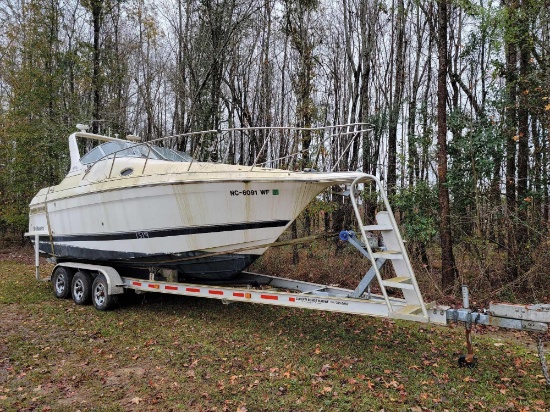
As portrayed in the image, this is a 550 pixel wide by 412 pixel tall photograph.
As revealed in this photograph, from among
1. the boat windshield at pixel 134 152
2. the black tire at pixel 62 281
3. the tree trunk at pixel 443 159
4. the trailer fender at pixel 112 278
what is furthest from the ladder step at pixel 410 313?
the black tire at pixel 62 281

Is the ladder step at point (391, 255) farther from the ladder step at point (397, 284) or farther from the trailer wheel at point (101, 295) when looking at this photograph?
the trailer wheel at point (101, 295)

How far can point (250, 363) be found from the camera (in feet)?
15.3

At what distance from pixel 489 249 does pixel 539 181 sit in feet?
5.78

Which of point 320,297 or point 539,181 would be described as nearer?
point 320,297

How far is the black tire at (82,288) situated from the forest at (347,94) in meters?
3.57

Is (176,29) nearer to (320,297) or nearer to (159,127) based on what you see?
(159,127)

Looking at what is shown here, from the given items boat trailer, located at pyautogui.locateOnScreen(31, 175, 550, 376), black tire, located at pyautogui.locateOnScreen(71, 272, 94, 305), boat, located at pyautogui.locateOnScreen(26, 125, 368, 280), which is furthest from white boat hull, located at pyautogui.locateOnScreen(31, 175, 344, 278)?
black tire, located at pyautogui.locateOnScreen(71, 272, 94, 305)

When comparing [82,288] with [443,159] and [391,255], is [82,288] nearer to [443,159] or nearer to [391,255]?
[391,255]

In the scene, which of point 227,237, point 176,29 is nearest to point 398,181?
point 227,237

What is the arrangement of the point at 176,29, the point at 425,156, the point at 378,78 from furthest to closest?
the point at 378,78
the point at 176,29
the point at 425,156

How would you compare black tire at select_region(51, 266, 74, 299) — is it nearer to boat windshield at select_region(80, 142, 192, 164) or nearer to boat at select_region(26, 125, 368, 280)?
boat at select_region(26, 125, 368, 280)

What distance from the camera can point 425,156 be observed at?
10.9m

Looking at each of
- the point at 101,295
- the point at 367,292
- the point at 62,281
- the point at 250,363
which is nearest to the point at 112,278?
the point at 101,295

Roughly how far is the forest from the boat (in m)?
1.26
